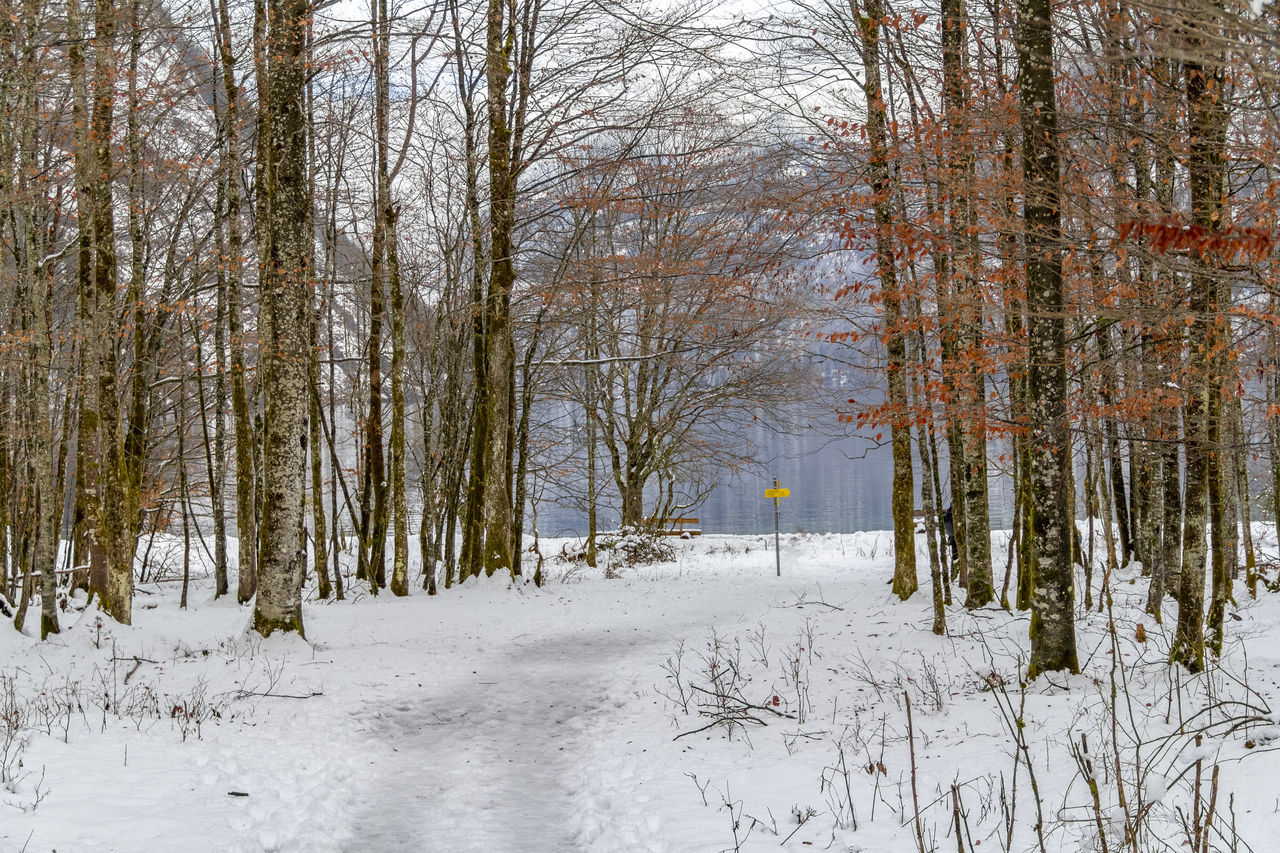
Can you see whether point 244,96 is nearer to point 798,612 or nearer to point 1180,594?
point 798,612

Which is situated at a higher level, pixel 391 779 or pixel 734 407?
pixel 734 407

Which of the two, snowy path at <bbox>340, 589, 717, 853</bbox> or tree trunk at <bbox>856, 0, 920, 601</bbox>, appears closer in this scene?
snowy path at <bbox>340, 589, 717, 853</bbox>

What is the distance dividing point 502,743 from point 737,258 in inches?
538

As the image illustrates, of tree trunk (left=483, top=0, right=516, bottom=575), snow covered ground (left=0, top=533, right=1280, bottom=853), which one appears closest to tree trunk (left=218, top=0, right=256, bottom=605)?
snow covered ground (left=0, top=533, right=1280, bottom=853)

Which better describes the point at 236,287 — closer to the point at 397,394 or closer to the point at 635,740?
the point at 397,394

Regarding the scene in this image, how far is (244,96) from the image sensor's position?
13992 mm

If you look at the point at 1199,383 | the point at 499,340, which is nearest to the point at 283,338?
the point at 499,340

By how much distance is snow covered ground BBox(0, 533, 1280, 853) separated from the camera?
4285mm

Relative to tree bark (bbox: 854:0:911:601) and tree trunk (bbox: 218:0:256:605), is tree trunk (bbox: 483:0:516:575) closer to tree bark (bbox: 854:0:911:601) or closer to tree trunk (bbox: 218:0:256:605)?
tree trunk (bbox: 218:0:256:605)

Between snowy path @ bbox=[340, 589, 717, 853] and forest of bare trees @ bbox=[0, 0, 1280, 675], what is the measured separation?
2855mm

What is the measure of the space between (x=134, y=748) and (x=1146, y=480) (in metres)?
13.1

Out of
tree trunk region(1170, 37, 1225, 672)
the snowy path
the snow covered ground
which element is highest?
tree trunk region(1170, 37, 1225, 672)

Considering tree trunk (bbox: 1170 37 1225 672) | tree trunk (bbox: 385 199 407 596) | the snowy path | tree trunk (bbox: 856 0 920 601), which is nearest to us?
the snowy path

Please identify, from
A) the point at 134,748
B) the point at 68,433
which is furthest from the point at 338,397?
the point at 134,748
